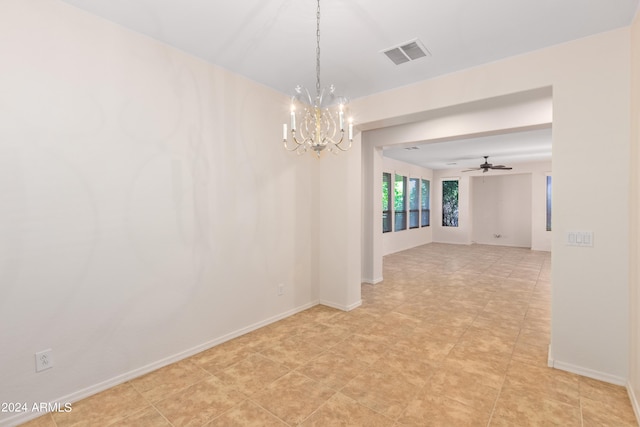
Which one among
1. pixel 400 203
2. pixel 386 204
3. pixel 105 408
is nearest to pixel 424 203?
pixel 400 203

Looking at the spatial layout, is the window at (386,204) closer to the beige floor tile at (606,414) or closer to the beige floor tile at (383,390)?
the beige floor tile at (383,390)

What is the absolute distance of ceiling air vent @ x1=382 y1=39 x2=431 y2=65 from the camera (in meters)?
2.55

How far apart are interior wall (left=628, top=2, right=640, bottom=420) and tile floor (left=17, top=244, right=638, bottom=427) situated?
0.21 metres

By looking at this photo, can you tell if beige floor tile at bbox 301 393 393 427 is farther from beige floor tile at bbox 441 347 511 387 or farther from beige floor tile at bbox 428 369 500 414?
beige floor tile at bbox 441 347 511 387

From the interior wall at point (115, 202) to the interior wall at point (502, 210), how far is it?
385 inches

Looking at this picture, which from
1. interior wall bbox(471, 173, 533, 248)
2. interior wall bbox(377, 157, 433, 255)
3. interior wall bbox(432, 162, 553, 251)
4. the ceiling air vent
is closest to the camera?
the ceiling air vent

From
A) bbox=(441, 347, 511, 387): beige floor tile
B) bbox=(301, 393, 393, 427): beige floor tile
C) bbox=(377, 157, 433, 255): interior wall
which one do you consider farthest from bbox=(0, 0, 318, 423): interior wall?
bbox=(377, 157, 433, 255): interior wall

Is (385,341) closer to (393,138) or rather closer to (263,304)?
(263,304)

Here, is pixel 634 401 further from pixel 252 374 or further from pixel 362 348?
pixel 252 374

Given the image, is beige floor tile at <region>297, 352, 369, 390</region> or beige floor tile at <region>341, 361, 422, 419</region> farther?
beige floor tile at <region>297, 352, 369, 390</region>

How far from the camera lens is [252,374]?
2.45 meters

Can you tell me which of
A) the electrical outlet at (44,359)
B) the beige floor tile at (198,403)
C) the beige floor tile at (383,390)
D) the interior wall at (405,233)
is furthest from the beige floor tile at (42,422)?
the interior wall at (405,233)

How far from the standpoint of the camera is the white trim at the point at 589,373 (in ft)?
7.56

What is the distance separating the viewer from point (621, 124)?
2.28 metres
